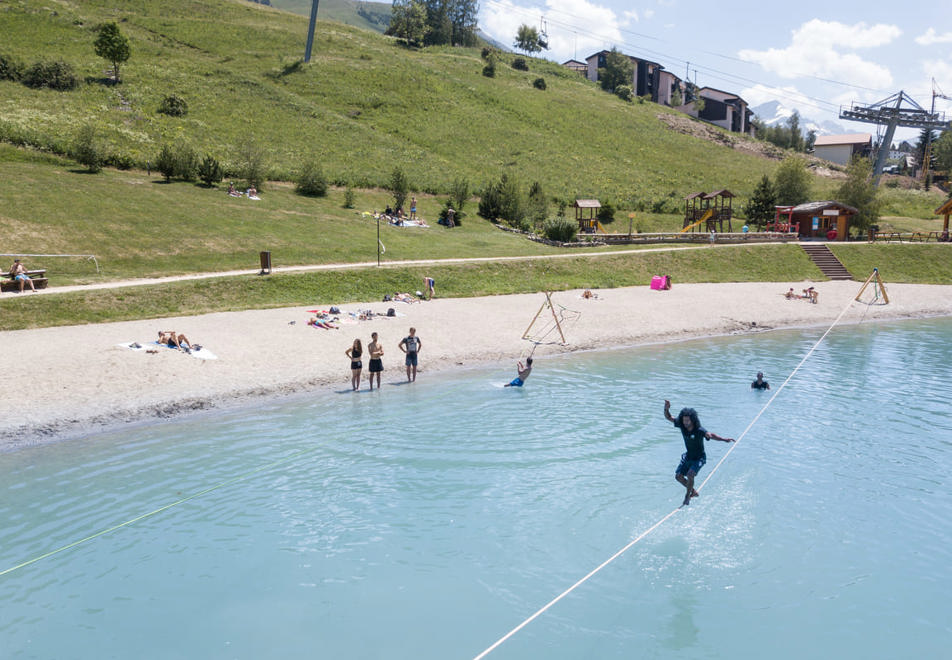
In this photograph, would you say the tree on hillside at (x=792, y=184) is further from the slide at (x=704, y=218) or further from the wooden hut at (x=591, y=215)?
the wooden hut at (x=591, y=215)

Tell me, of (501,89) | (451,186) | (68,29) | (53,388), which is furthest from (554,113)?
(53,388)

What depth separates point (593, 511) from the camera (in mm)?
12531

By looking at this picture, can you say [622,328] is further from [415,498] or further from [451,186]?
[451,186]

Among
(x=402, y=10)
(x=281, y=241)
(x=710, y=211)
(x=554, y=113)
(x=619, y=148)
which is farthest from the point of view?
(x=402, y=10)

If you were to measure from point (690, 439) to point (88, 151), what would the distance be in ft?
155

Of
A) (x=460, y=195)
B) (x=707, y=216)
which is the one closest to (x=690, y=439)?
(x=460, y=195)

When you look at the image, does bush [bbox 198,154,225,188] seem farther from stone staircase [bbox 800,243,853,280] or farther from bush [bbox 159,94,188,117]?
stone staircase [bbox 800,243,853,280]

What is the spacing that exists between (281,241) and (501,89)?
3021 inches

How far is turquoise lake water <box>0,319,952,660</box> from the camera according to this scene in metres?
9.05

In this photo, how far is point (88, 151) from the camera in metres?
43.8

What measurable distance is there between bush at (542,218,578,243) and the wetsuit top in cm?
3904

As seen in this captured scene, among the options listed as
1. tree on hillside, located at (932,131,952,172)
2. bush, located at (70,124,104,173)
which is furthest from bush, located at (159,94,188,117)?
tree on hillside, located at (932,131,952,172)

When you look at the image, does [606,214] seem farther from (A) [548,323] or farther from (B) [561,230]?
(A) [548,323]

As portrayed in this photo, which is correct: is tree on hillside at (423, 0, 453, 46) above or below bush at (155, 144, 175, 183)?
above
